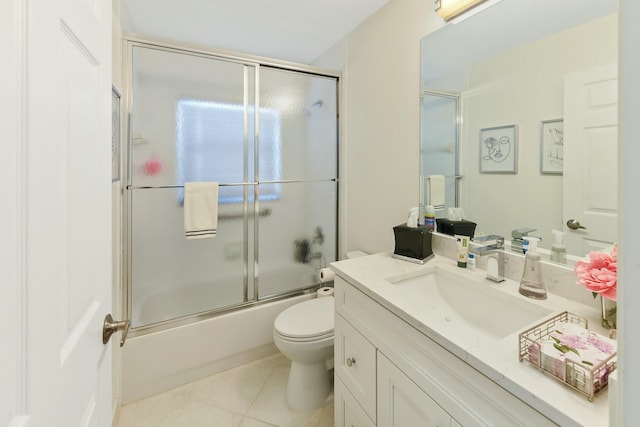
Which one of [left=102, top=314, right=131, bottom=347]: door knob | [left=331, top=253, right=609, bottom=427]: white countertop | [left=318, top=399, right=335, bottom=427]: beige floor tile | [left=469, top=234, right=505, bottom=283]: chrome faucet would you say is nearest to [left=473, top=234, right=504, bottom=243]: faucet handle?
[left=469, top=234, right=505, bottom=283]: chrome faucet

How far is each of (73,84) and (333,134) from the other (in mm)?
1895

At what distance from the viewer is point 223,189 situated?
1942 millimetres

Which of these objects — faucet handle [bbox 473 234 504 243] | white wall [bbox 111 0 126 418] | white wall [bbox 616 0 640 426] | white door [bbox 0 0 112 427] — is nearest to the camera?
white wall [bbox 616 0 640 426]

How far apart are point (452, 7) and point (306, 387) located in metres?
2.03

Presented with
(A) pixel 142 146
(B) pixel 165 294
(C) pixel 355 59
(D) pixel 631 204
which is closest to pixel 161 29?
(A) pixel 142 146

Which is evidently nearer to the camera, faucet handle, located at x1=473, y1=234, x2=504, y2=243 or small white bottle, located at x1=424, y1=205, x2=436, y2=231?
faucet handle, located at x1=473, y1=234, x2=504, y2=243

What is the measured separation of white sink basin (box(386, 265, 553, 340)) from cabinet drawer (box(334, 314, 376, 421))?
26cm

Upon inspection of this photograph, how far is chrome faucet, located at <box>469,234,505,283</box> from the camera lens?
1.14 meters

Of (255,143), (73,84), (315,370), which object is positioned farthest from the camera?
(255,143)

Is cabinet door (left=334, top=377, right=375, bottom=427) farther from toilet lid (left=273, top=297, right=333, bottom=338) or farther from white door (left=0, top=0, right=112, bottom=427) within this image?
white door (left=0, top=0, right=112, bottom=427)

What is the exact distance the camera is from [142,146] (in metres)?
1.70

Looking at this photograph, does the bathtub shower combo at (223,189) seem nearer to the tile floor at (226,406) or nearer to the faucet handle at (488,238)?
the tile floor at (226,406)

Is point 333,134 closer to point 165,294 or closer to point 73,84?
point 165,294

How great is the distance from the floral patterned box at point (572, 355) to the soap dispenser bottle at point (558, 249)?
42cm
